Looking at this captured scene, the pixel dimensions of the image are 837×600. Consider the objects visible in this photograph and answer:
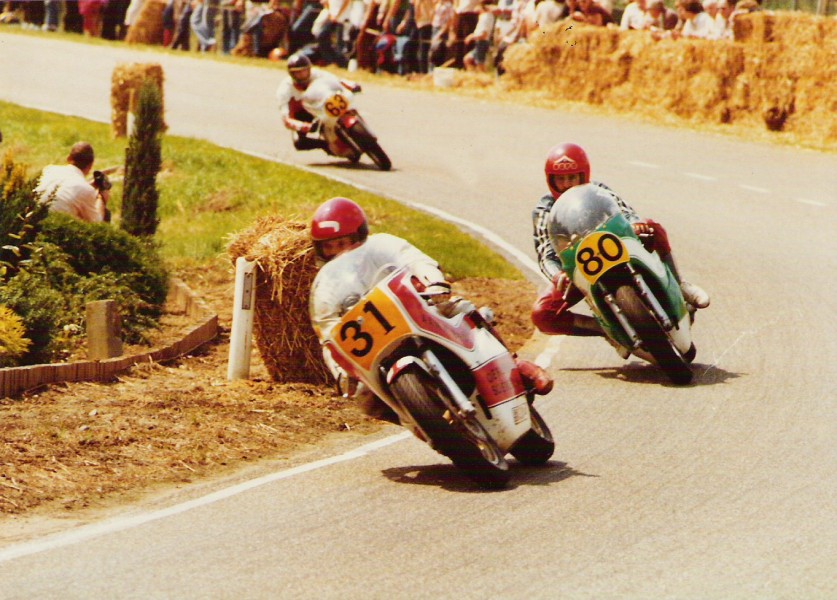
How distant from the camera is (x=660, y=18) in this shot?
28047 millimetres

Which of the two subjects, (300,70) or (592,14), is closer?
(300,70)

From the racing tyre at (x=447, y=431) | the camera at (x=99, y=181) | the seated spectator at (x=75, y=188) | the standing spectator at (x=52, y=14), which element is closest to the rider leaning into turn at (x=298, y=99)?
the camera at (x=99, y=181)

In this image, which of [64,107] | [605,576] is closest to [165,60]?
[64,107]

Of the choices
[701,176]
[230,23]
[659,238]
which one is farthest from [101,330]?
[230,23]

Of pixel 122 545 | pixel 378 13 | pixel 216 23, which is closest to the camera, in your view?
pixel 122 545

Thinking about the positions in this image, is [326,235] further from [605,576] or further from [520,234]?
[520,234]

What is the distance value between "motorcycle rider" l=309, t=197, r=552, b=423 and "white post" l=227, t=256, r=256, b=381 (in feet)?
9.11

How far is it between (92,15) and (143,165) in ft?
91.5

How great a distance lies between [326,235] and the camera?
28.7ft

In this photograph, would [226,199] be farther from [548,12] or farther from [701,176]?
[548,12]

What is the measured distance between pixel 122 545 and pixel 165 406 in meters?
3.33

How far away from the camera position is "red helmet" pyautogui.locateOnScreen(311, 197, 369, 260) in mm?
8719

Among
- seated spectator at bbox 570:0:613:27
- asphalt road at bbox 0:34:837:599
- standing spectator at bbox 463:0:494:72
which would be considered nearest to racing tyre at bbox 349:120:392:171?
asphalt road at bbox 0:34:837:599

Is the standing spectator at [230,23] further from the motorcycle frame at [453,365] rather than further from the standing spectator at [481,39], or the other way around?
the motorcycle frame at [453,365]
